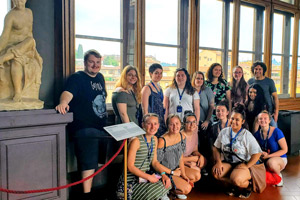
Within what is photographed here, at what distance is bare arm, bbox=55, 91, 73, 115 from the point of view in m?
2.78

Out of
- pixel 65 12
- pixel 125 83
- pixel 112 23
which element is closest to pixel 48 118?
pixel 125 83

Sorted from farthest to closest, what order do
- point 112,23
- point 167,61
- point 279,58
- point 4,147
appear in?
point 279,58
point 167,61
point 112,23
point 4,147

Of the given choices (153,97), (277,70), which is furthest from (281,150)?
(277,70)

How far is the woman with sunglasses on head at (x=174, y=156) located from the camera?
3236 mm

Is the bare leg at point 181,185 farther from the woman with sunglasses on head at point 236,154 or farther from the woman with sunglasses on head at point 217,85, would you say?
the woman with sunglasses on head at point 217,85

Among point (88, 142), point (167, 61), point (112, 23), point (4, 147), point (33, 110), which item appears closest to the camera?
point (4, 147)

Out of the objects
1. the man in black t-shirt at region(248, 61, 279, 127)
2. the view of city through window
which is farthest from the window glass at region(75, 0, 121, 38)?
the man in black t-shirt at region(248, 61, 279, 127)

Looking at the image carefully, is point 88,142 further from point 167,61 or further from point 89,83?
point 167,61

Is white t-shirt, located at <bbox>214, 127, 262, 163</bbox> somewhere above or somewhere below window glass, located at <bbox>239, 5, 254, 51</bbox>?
below

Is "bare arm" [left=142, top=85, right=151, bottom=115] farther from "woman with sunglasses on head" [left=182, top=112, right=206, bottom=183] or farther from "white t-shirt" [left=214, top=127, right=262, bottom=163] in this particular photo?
"white t-shirt" [left=214, top=127, right=262, bottom=163]

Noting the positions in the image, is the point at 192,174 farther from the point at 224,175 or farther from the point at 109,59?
the point at 109,59

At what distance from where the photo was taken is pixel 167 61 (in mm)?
4820

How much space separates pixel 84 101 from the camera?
120 inches

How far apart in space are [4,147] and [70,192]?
1.14m
